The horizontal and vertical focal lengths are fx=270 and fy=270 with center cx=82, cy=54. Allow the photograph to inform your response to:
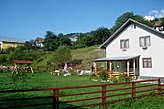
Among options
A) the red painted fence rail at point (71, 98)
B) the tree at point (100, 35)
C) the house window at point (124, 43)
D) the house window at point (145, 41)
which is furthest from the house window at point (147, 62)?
the tree at point (100, 35)

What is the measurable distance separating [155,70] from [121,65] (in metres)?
6.08

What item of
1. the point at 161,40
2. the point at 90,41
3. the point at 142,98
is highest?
the point at 90,41

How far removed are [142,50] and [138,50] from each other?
0.60 m

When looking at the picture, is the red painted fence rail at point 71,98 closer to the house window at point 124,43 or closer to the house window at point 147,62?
the house window at point 147,62

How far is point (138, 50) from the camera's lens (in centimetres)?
3006

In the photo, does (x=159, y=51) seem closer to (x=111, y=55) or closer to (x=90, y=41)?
(x=111, y=55)

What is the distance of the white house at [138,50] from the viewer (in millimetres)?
27797

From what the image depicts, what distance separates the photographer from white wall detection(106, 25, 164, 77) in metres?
27.6

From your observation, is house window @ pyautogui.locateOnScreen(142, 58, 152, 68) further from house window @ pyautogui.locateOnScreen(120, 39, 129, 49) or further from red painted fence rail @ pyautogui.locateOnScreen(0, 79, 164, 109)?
red painted fence rail @ pyautogui.locateOnScreen(0, 79, 164, 109)

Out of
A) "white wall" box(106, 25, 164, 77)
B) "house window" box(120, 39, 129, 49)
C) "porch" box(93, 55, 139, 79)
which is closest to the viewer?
"white wall" box(106, 25, 164, 77)

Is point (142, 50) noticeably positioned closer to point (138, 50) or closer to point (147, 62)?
point (138, 50)

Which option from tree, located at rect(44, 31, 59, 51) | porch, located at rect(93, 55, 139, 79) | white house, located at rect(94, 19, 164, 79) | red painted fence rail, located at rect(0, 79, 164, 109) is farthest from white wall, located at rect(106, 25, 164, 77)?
tree, located at rect(44, 31, 59, 51)

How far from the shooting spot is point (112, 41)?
3378 cm

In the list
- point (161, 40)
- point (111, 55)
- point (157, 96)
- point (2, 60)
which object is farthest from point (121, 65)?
point (2, 60)
